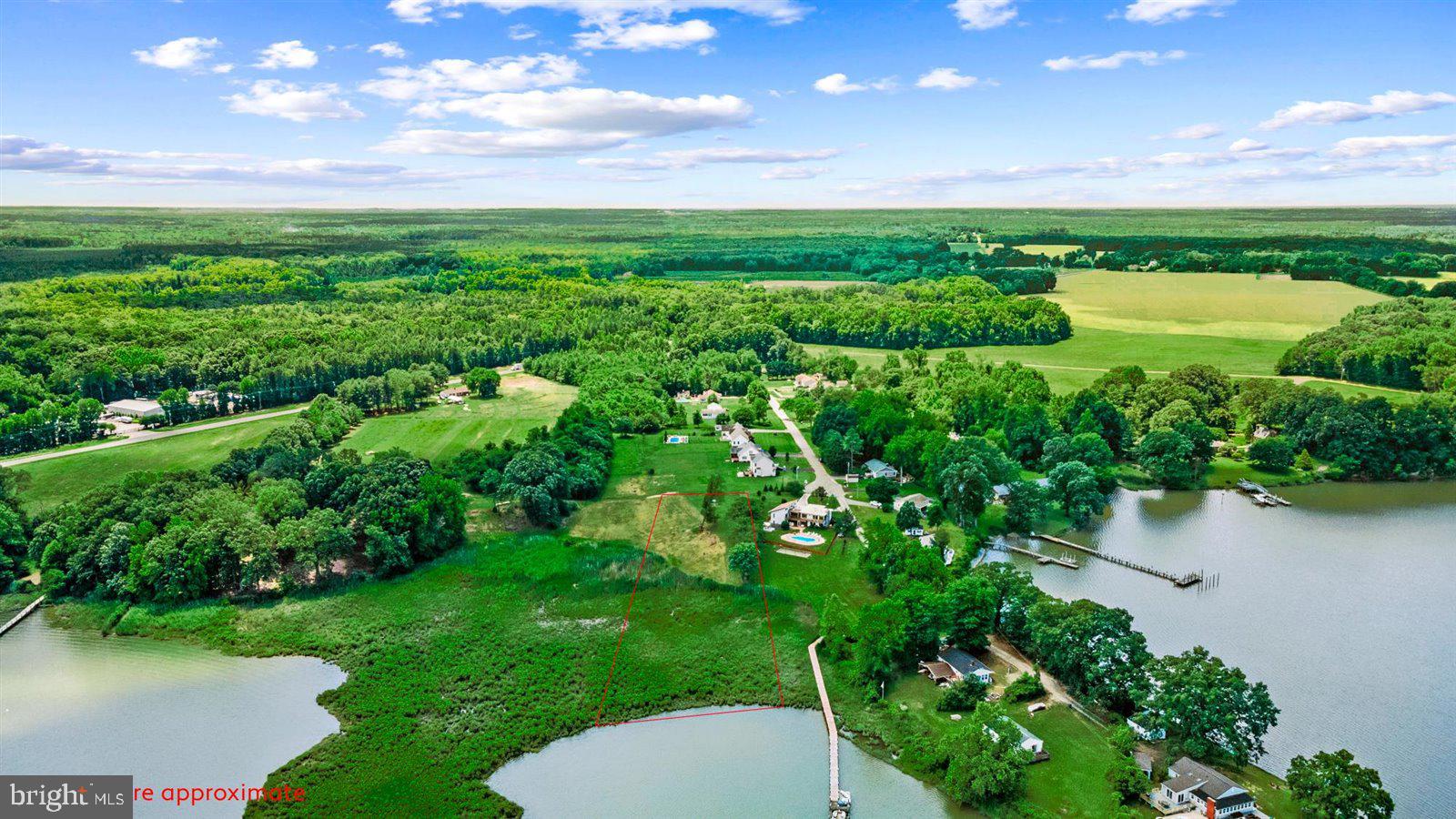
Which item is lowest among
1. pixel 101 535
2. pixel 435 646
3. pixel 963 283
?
pixel 435 646

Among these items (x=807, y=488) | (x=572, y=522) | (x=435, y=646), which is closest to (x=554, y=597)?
Answer: (x=435, y=646)

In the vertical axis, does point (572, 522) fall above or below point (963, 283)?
below

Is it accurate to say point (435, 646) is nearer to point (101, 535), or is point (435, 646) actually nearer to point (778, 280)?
point (101, 535)

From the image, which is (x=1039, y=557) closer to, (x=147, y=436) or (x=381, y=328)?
(x=147, y=436)

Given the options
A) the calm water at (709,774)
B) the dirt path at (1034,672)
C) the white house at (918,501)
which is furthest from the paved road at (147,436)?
the dirt path at (1034,672)

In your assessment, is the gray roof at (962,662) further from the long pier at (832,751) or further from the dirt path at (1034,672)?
the long pier at (832,751)

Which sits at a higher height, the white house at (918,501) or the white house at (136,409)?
the white house at (136,409)

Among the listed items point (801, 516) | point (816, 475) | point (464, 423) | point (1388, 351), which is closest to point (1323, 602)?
point (801, 516)

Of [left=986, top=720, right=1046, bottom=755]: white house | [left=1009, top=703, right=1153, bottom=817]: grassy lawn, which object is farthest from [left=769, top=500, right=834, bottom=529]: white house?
[left=986, top=720, right=1046, bottom=755]: white house
